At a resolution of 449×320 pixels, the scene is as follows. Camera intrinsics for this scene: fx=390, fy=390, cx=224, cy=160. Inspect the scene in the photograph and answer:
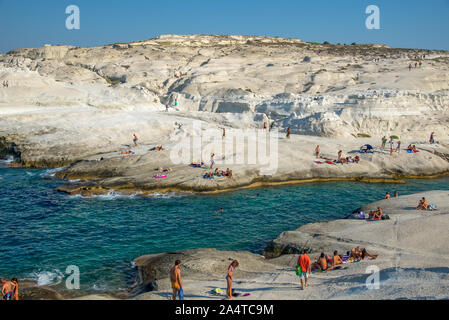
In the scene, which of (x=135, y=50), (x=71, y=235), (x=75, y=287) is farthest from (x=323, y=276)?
(x=135, y=50)

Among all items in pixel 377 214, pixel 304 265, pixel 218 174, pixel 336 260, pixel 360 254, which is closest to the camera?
pixel 304 265

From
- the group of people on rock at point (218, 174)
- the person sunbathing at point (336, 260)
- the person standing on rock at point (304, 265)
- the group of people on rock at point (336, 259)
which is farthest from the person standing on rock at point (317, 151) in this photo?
the person standing on rock at point (304, 265)

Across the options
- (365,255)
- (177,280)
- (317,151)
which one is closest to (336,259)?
(365,255)

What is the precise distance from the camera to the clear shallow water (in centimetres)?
2052

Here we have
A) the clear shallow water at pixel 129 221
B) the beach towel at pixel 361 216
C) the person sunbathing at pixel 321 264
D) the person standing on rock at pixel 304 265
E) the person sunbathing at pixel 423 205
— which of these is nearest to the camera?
the person standing on rock at pixel 304 265

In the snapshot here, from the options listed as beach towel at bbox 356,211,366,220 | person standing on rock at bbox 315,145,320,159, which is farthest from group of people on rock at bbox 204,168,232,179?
beach towel at bbox 356,211,366,220

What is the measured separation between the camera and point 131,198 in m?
30.9

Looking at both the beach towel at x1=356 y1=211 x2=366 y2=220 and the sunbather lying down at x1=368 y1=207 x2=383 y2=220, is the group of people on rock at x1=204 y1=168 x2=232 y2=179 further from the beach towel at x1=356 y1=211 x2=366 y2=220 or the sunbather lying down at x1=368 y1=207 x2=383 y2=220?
the sunbather lying down at x1=368 y1=207 x2=383 y2=220

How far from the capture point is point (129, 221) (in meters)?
26.3

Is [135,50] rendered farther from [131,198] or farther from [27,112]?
[131,198]

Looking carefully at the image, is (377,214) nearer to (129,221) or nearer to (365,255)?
(365,255)

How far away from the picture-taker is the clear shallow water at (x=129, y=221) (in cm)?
2052

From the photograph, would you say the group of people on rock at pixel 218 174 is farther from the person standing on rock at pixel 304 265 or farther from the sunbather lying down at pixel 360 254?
the person standing on rock at pixel 304 265

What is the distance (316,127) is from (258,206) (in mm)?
19887
